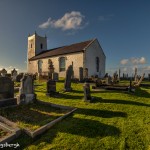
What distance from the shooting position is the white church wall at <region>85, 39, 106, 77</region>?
1131 inches

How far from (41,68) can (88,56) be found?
12.7 m

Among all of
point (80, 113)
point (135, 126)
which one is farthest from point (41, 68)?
point (135, 126)

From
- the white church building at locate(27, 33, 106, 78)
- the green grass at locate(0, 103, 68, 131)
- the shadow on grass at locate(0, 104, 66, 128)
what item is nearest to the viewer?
the green grass at locate(0, 103, 68, 131)

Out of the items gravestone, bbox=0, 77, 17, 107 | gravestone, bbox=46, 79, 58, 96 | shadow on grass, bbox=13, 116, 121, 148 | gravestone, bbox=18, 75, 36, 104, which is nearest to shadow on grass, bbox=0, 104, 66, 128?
gravestone, bbox=18, 75, 36, 104

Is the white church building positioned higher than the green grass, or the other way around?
the white church building

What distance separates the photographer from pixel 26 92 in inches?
415

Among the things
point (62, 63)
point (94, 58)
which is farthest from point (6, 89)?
point (94, 58)

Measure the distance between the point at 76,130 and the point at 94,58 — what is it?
2481 centimetres

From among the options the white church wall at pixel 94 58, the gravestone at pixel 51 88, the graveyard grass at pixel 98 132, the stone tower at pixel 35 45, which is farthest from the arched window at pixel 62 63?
the graveyard grass at pixel 98 132

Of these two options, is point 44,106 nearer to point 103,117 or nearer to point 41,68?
point 103,117

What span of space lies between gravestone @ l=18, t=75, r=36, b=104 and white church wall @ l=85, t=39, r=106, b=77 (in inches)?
716

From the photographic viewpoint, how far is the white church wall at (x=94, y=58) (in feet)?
94.2

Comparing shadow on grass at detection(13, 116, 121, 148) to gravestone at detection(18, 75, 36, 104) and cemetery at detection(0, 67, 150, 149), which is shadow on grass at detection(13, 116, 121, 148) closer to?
cemetery at detection(0, 67, 150, 149)

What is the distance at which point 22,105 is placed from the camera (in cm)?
995
